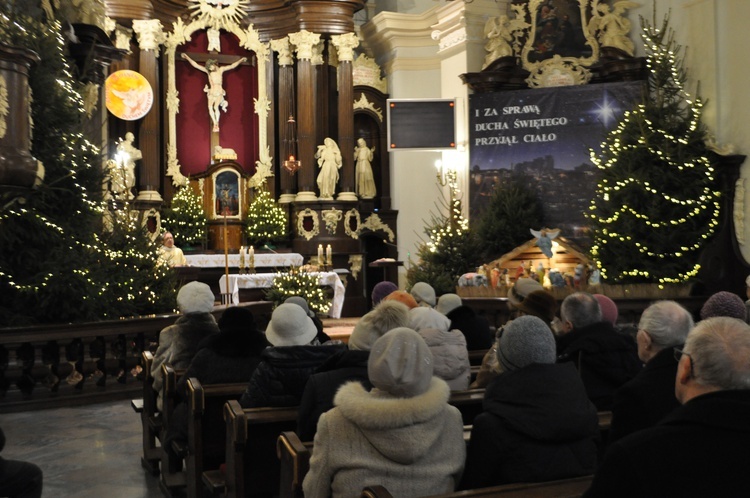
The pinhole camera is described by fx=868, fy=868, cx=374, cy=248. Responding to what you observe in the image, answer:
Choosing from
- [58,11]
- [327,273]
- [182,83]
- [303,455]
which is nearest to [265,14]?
[182,83]

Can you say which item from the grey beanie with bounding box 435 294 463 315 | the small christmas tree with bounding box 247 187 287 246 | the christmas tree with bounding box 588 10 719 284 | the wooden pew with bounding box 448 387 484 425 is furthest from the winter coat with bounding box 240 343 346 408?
the small christmas tree with bounding box 247 187 287 246

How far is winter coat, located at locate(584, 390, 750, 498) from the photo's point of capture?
199 centimetres

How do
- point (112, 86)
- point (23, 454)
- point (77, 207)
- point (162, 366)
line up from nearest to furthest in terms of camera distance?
1. point (162, 366)
2. point (23, 454)
3. point (77, 207)
4. point (112, 86)

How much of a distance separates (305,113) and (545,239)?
6.64 m

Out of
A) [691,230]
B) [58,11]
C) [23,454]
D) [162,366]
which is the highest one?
[58,11]

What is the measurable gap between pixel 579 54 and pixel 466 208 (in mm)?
3516

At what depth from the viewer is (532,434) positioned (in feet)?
10.0

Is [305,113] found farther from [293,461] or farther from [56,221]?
[293,461]

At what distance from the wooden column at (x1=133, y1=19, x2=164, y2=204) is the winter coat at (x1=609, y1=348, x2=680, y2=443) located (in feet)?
48.6

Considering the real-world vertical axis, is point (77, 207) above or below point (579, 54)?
below

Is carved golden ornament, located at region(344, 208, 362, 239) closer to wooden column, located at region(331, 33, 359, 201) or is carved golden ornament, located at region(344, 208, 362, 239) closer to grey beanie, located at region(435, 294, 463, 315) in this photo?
wooden column, located at region(331, 33, 359, 201)

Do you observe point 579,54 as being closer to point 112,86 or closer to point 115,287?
point 112,86

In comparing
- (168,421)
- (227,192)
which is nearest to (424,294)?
(168,421)

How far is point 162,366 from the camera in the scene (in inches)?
232
